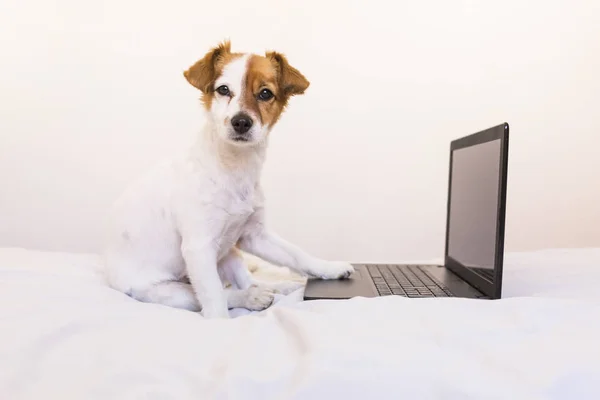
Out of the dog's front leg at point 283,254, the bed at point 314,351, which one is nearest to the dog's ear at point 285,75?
the dog's front leg at point 283,254

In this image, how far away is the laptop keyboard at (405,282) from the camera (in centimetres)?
113

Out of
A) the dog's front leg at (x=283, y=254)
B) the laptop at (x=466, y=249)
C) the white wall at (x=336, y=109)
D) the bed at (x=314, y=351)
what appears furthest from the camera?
the white wall at (x=336, y=109)

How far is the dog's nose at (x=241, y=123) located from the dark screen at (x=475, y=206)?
0.59m

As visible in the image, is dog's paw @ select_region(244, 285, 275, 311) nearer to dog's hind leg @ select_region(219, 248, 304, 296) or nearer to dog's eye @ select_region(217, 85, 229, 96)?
dog's hind leg @ select_region(219, 248, 304, 296)

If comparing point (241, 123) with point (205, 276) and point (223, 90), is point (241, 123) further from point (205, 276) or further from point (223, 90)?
point (205, 276)

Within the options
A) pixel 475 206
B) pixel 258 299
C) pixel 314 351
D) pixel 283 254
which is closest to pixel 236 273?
pixel 283 254

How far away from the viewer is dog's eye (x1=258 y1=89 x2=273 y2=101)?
4.15 ft

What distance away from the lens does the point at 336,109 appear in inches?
85.0

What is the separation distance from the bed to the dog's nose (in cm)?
50

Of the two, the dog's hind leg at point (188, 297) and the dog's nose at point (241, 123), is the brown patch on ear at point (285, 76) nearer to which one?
the dog's nose at point (241, 123)

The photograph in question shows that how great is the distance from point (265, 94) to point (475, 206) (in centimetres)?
63

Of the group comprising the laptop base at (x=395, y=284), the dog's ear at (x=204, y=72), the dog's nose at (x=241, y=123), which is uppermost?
the dog's ear at (x=204, y=72)

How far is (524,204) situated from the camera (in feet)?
7.22

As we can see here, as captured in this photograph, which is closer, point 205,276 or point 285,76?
point 205,276
